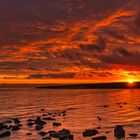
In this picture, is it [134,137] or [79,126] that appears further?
[79,126]

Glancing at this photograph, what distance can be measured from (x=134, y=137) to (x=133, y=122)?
1234 centimetres

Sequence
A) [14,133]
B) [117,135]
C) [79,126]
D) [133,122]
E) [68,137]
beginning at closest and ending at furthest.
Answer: [68,137]
[117,135]
[14,133]
[79,126]
[133,122]

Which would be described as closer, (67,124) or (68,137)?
(68,137)

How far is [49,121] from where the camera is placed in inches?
1941

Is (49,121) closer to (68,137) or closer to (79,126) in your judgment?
(79,126)

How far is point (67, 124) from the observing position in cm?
4475

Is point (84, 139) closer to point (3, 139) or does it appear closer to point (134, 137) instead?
point (134, 137)

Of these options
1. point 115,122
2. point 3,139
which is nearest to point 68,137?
point 3,139

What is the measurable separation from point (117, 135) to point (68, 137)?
540cm

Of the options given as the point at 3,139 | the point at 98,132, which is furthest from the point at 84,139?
the point at 3,139

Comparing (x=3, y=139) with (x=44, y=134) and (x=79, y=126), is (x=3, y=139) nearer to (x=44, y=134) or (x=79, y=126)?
(x=44, y=134)

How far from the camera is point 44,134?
→ 3650 cm

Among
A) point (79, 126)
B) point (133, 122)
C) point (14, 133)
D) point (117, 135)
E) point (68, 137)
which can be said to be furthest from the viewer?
point (133, 122)

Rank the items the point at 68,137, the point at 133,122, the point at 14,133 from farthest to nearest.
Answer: the point at 133,122 → the point at 14,133 → the point at 68,137
